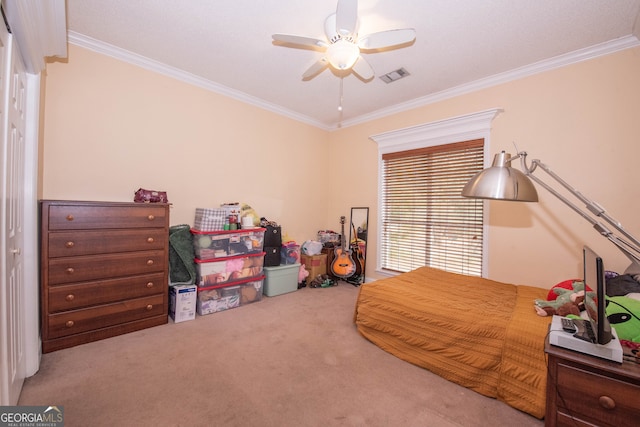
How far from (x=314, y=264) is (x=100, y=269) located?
2653 millimetres

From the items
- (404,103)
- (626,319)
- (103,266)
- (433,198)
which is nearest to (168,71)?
(103,266)

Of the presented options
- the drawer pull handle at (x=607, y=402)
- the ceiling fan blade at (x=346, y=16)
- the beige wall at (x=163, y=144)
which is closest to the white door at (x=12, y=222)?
the beige wall at (x=163, y=144)

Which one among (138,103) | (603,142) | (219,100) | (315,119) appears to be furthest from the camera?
(315,119)

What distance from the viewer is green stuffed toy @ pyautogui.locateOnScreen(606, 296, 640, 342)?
50.9 inches

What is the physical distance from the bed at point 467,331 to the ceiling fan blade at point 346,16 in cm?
211

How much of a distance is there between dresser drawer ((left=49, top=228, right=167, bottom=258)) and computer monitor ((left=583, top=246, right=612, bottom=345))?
3.09 metres

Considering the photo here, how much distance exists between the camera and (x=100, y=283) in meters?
2.31

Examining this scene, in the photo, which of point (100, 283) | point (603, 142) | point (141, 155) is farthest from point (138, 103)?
point (603, 142)

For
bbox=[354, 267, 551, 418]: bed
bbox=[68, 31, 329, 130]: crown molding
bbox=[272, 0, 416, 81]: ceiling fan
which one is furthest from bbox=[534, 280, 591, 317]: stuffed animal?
bbox=[68, 31, 329, 130]: crown molding

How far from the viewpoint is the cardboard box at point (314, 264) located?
4176 millimetres

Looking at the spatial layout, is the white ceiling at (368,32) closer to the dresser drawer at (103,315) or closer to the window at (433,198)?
the window at (433,198)

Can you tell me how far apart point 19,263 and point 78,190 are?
1.09 m

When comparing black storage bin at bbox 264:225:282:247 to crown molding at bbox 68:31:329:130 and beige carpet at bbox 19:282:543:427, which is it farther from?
crown molding at bbox 68:31:329:130

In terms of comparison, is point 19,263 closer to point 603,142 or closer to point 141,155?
point 141,155
